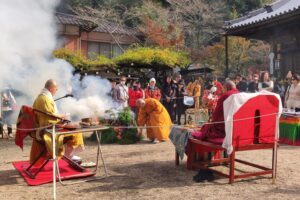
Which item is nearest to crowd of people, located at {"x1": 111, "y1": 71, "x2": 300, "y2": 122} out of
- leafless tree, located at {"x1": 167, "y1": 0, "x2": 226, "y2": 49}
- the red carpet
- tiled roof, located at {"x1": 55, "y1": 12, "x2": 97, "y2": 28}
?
the red carpet

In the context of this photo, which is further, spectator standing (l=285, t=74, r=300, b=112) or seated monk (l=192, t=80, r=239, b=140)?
spectator standing (l=285, t=74, r=300, b=112)

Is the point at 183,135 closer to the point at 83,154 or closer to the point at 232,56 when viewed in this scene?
the point at 83,154

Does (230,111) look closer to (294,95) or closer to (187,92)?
(294,95)

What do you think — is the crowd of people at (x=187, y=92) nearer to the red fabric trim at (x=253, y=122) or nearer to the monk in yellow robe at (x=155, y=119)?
the monk in yellow robe at (x=155, y=119)

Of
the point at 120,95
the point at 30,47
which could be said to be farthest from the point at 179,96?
the point at 30,47

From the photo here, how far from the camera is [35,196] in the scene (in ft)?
17.2

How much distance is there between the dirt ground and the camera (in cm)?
518

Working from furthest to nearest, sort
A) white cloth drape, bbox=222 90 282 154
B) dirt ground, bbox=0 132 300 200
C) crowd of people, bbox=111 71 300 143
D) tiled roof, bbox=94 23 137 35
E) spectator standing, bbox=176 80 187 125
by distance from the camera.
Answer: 1. tiled roof, bbox=94 23 137 35
2. spectator standing, bbox=176 80 187 125
3. crowd of people, bbox=111 71 300 143
4. white cloth drape, bbox=222 90 282 154
5. dirt ground, bbox=0 132 300 200

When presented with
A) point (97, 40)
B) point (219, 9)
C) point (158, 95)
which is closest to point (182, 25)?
point (219, 9)

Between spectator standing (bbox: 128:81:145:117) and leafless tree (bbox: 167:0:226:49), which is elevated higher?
leafless tree (bbox: 167:0:226:49)

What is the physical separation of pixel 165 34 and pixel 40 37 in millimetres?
16181

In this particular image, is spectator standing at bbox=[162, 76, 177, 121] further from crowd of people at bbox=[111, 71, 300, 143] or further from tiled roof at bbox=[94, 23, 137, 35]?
tiled roof at bbox=[94, 23, 137, 35]

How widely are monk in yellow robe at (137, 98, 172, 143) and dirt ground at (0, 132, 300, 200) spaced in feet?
6.63

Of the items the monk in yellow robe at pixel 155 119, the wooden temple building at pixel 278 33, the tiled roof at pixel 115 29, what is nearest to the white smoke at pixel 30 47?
the monk in yellow robe at pixel 155 119
